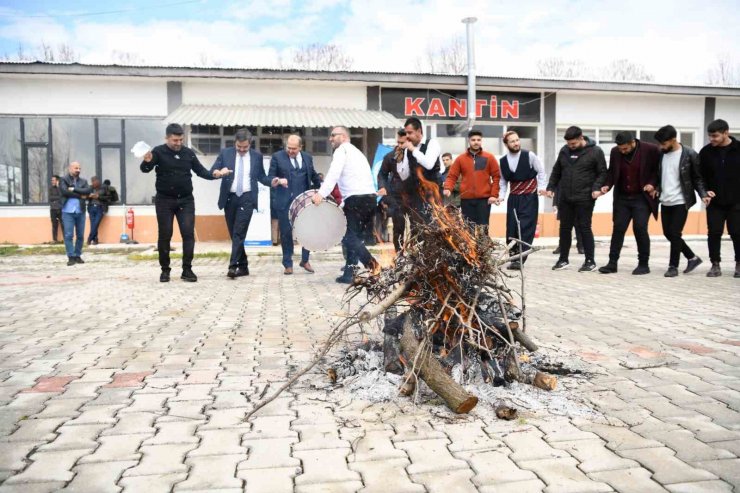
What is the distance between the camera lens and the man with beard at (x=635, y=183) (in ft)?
29.5

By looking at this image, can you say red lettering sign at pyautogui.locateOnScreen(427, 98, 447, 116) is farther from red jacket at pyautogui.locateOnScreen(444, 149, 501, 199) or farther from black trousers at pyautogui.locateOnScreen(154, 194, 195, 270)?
black trousers at pyautogui.locateOnScreen(154, 194, 195, 270)

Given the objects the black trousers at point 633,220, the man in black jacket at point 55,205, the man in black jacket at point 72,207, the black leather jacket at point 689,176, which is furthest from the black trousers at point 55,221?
the black leather jacket at point 689,176

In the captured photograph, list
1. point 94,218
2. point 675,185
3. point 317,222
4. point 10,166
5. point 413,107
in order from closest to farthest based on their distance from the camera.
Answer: point 317,222
point 675,185
point 94,218
point 10,166
point 413,107

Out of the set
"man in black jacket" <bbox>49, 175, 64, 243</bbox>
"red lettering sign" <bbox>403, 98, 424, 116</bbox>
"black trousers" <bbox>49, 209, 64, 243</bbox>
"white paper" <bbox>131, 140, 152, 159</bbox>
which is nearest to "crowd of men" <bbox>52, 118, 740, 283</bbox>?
"white paper" <bbox>131, 140, 152, 159</bbox>

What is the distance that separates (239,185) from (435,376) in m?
6.26

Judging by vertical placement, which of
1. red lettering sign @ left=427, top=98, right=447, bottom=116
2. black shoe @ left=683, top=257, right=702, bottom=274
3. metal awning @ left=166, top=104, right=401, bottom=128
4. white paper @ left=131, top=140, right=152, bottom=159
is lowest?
black shoe @ left=683, top=257, right=702, bottom=274

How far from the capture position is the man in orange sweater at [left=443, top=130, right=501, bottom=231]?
935cm

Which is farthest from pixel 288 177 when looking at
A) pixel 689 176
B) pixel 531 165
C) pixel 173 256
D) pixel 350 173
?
pixel 689 176

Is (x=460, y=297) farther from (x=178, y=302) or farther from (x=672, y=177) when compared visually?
(x=672, y=177)

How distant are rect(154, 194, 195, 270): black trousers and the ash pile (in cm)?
541

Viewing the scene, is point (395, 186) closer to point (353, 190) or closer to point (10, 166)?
point (353, 190)

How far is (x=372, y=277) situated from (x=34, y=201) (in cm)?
1681

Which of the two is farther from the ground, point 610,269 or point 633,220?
point 633,220

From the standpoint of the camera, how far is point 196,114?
643 inches
